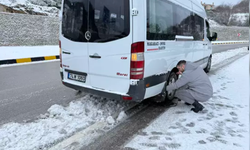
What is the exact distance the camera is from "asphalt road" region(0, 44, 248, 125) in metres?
3.82

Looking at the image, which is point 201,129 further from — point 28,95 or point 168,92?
point 28,95

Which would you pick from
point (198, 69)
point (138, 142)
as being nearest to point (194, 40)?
point (198, 69)

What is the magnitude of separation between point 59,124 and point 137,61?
168cm

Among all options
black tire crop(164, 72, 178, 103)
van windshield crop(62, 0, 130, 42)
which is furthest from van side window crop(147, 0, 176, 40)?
black tire crop(164, 72, 178, 103)

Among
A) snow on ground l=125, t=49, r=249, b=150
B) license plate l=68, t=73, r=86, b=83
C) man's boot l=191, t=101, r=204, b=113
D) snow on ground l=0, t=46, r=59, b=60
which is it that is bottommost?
snow on ground l=125, t=49, r=249, b=150

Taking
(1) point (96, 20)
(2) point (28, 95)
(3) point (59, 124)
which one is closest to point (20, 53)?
(2) point (28, 95)

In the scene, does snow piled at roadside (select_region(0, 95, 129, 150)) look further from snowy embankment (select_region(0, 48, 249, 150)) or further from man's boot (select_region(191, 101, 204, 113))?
man's boot (select_region(191, 101, 204, 113))

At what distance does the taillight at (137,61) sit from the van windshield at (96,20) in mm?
275

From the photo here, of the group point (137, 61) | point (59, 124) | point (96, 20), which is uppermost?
point (96, 20)

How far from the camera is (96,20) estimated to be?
3.54m

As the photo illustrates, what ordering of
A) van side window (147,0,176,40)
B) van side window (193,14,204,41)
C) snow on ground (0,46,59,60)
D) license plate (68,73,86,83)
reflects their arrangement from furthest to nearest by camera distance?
→ snow on ground (0,46,59,60) → van side window (193,14,204,41) → license plate (68,73,86,83) → van side window (147,0,176,40)

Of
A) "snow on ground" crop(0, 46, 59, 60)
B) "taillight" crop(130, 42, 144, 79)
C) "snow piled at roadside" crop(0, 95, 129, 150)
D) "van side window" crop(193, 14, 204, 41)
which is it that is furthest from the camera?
"snow on ground" crop(0, 46, 59, 60)

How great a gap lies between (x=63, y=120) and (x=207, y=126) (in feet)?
8.27

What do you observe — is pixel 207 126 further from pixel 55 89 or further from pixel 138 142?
pixel 55 89
